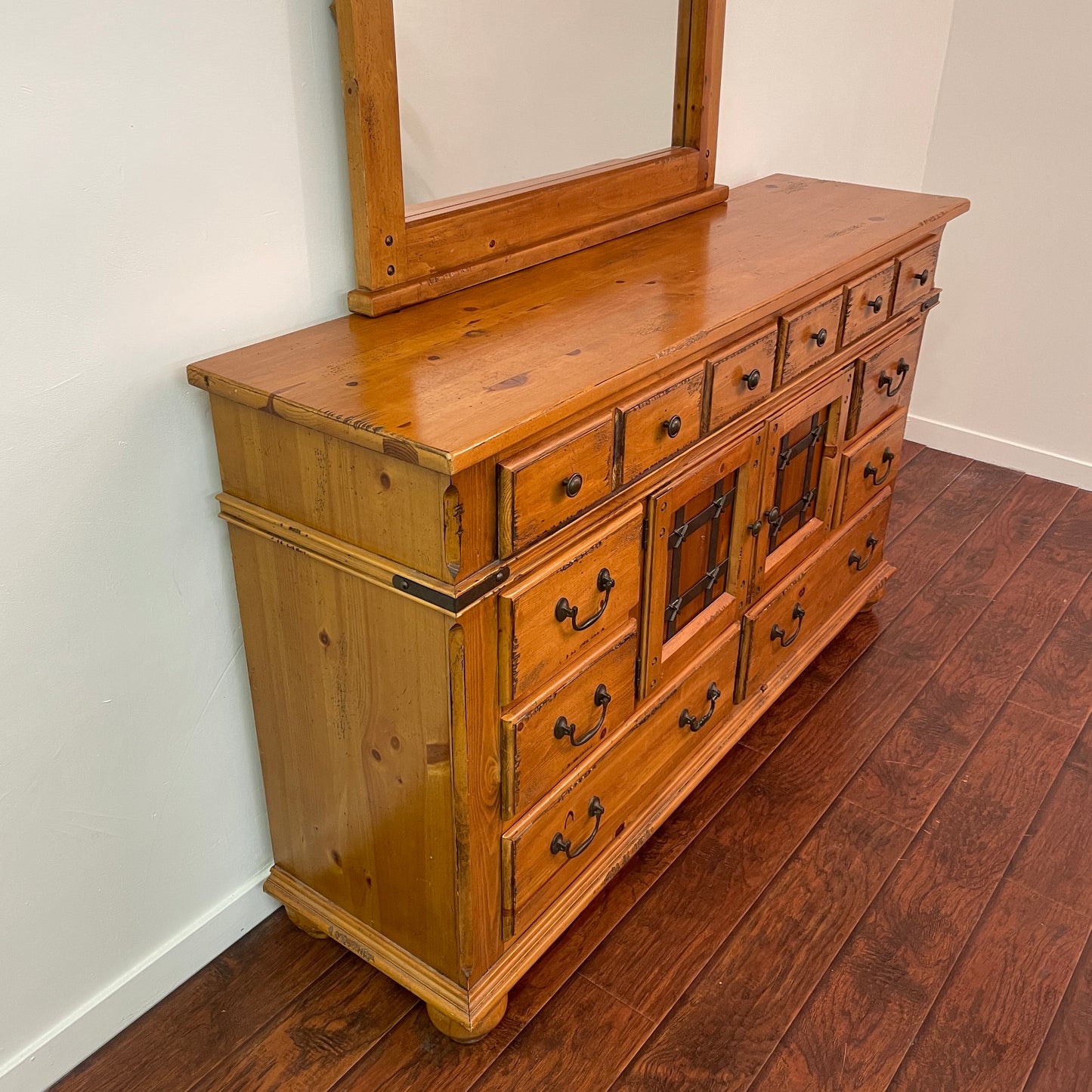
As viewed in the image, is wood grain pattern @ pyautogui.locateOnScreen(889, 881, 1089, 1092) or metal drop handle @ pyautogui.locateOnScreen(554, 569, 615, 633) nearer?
metal drop handle @ pyautogui.locateOnScreen(554, 569, 615, 633)

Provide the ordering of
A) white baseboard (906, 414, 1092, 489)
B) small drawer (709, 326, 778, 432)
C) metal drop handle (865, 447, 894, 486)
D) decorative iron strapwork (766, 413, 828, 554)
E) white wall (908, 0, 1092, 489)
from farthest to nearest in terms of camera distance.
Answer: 1. white baseboard (906, 414, 1092, 489)
2. white wall (908, 0, 1092, 489)
3. metal drop handle (865, 447, 894, 486)
4. decorative iron strapwork (766, 413, 828, 554)
5. small drawer (709, 326, 778, 432)

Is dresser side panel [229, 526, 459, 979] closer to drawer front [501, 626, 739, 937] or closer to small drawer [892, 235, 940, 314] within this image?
drawer front [501, 626, 739, 937]

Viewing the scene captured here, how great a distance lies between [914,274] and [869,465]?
411 millimetres

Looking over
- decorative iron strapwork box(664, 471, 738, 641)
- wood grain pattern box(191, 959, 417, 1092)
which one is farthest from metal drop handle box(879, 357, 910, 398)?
wood grain pattern box(191, 959, 417, 1092)

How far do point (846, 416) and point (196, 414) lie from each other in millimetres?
1314

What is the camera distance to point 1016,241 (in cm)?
323

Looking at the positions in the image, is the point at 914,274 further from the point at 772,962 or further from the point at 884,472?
the point at 772,962

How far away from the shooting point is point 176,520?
1496mm

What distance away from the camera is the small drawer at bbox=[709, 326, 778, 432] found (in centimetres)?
166

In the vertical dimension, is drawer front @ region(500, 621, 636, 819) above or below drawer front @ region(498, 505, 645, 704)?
below

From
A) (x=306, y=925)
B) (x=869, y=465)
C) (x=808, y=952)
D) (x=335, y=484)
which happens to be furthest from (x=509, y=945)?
(x=869, y=465)

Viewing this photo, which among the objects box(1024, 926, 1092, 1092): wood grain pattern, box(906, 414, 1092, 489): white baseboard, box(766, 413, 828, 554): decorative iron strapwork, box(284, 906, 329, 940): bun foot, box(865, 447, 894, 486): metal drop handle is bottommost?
box(1024, 926, 1092, 1092): wood grain pattern

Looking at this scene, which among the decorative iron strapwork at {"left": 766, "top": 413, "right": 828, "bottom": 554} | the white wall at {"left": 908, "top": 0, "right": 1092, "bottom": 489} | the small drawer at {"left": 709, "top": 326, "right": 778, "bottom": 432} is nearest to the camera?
the small drawer at {"left": 709, "top": 326, "right": 778, "bottom": 432}

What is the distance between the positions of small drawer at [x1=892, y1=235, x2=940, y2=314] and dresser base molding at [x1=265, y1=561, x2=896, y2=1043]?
986 millimetres
